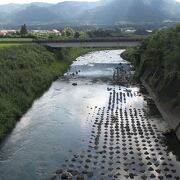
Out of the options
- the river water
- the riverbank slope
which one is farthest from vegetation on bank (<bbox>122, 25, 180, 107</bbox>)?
the river water

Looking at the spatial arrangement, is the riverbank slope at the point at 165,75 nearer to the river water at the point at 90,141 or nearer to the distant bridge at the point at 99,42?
the river water at the point at 90,141

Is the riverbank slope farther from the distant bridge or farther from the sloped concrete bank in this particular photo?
the distant bridge

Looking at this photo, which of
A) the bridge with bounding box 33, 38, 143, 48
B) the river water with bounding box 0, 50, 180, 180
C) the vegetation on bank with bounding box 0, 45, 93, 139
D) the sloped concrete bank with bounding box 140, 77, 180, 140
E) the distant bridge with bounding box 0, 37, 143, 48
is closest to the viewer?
the river water with bounding box 0, 50, 180, 180

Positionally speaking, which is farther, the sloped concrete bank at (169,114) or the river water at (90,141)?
the sloped concrete bank at (169,114)

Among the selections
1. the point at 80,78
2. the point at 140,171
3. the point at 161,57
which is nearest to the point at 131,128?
the point at 140,171

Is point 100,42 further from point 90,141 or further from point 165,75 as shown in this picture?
point 90,141

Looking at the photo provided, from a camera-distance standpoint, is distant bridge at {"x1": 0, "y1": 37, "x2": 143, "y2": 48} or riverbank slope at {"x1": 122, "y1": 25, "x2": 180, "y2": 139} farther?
distant bridge at {"x1": 0, "y1": 37, "x2": 143, "y2": 48}

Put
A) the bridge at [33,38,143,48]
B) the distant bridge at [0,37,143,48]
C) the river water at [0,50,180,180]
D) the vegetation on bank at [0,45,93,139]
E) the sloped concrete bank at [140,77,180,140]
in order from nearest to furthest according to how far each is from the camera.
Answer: the river water at [0,50,180,180]
the sloped concrete bank at [140,77,180,140]
the vegetation on bank at [0,45,93,139]
the distant bridge at [0,37,143,48]
the bridge at [33,38,143,48]

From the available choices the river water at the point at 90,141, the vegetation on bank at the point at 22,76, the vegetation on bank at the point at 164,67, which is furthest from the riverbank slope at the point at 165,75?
the vegetation on bank at the point at 22,76
